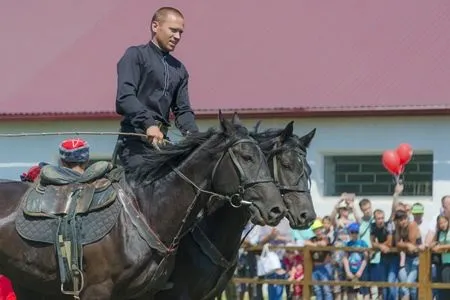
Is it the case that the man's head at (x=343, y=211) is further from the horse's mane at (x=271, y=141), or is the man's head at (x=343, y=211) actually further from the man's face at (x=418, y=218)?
the horse's mane at (x=271, y=141)

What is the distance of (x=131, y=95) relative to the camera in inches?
372

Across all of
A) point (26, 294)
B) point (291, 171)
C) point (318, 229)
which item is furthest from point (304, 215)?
point (318, 229)

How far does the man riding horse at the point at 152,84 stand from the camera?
9500mm

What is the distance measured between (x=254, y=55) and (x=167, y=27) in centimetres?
1525

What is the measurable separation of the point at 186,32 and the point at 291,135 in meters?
16.7

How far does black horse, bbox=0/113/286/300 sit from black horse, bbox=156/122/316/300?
19.6 inches

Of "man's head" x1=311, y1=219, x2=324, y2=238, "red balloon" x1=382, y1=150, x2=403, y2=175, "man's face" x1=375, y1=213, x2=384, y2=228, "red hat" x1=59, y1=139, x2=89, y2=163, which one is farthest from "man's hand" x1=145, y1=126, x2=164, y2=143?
"red balloon" x1=382, y1=150, x2=403, y2=175

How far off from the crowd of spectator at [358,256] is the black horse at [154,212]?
229 inches

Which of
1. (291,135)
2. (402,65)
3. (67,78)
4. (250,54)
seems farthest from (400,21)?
(291,135)

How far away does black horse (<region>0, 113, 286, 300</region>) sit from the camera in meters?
8.46

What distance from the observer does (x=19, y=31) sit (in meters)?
27.5

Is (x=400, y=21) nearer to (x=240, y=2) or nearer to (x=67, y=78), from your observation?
(x=240, y=2)

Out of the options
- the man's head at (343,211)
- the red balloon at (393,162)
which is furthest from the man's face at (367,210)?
the red balloon at (393,162)

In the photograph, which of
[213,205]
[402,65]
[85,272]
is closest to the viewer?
[85,272]
